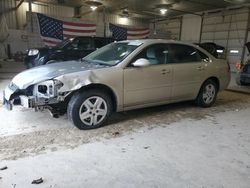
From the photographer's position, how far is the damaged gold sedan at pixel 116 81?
3236mm

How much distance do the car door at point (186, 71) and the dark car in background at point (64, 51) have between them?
4614mm

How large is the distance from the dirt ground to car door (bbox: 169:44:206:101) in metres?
0.47

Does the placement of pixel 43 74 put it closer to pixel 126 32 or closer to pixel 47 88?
pixel 47 88

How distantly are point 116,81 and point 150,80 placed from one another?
2.16ft

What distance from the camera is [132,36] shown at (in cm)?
1462

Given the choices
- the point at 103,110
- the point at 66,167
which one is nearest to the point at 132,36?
the point at 103,110

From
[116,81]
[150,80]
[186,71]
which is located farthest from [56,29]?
[116,81]

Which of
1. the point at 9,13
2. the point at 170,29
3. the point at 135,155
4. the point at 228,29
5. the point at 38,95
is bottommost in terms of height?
the point at 135,155

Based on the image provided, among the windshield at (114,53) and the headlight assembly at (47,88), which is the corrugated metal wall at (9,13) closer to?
the windshield at (114,53)

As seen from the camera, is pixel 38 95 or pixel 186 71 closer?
pixel 38 95

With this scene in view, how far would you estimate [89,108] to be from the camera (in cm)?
343

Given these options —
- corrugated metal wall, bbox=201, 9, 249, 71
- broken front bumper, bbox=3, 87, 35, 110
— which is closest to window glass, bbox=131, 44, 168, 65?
broken front bumper, bbox=3, 87, 35, 110

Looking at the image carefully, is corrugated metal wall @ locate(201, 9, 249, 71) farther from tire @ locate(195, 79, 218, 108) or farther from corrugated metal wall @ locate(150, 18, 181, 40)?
tire @ locate(195, 79, 218, 108)

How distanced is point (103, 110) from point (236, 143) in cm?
191
